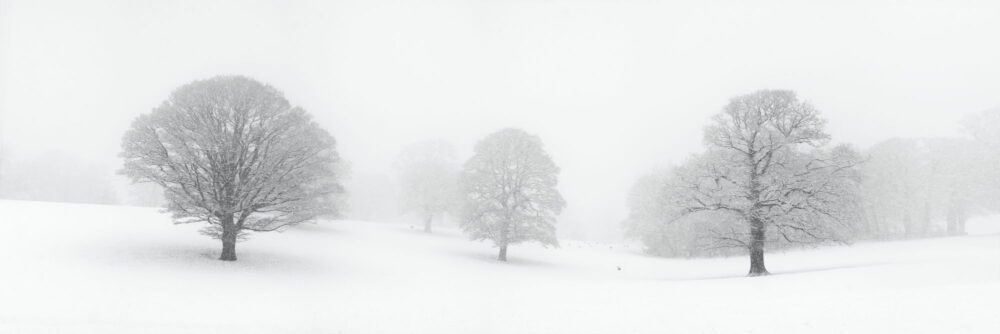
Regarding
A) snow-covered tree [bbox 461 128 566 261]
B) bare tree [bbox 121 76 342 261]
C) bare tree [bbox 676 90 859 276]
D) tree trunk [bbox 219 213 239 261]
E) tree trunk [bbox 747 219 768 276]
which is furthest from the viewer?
snow-covered tree [bbox 461 128 566 261]

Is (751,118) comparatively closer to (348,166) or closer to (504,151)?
(504,151)

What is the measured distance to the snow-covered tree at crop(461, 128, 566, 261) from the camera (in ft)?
111

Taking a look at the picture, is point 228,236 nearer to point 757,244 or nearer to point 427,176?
point 757,244

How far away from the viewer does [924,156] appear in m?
46.8

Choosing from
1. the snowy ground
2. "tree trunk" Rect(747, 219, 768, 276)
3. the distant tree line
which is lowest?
the snowy ground

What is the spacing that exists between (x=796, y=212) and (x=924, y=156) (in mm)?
37784

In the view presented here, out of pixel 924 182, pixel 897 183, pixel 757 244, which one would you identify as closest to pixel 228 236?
pixel 757 244

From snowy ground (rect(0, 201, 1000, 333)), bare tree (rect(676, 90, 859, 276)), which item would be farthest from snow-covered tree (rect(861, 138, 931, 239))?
bare tree (rect(676, 90, 859, 276))

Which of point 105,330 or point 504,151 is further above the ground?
point 504,151

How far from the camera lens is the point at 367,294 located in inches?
733

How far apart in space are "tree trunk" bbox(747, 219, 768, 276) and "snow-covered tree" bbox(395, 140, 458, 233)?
32161 millimetres

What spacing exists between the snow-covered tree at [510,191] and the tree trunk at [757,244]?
43.4 ft

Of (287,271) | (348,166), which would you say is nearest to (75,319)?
(287,271)

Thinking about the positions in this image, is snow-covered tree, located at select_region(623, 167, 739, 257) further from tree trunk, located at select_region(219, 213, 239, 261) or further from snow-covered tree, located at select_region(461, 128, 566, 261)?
tree trunk, located at select_region(219, 213, 239, 261)
